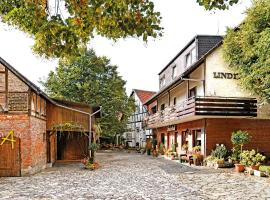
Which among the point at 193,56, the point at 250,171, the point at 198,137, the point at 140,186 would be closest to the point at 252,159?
the point at 250,171

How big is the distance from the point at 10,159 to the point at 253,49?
12804mm

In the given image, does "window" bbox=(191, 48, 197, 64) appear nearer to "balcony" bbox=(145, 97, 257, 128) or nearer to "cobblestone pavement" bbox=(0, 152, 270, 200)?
"balcony" bbox=(145, 97, 257, 128)

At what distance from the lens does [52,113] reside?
74.5ft

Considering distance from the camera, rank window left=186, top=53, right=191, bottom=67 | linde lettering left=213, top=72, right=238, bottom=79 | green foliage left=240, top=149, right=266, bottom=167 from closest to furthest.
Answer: green foliage left=240, top=149, right=266, bottom=167
linde lettering left=213, top=72, right=238, bottom=79
window left=186, top=53, right=191, bottom=67

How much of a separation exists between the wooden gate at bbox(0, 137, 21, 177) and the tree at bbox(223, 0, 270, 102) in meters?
12.0

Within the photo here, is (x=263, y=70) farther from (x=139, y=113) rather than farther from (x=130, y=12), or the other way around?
(x=139, y=113)

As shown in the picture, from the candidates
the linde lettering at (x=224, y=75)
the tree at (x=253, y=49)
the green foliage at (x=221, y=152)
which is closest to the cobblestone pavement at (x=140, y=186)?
the green foliage at (x=221, y=152)

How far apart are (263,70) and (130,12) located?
1353cm

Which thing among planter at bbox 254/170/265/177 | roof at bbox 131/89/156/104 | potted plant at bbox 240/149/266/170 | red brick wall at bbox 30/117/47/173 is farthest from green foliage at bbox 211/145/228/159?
roof at bbox 131/89/156/104

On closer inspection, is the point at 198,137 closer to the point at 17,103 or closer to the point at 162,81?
the point at 17,103

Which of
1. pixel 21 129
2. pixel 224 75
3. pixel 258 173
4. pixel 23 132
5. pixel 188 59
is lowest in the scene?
pixel 258 173

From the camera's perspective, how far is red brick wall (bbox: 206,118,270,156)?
72.7 ft

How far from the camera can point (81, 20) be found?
5.29 m

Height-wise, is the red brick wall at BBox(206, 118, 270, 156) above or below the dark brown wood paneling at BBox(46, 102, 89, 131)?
below
